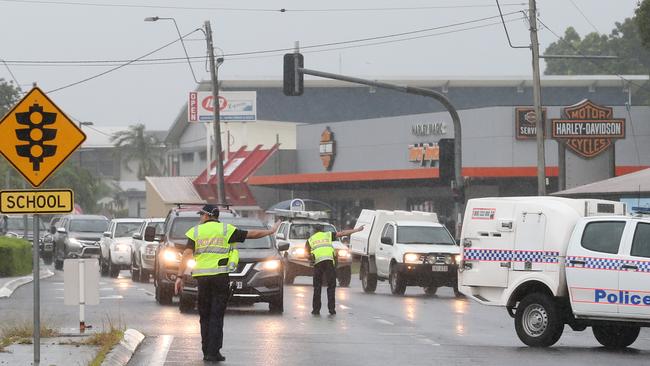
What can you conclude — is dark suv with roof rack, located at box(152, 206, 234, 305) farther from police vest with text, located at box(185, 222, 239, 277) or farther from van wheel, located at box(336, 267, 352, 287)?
van wheel, located at box(336, 267, 352, 287)

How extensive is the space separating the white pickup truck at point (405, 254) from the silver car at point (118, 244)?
24.1 feet

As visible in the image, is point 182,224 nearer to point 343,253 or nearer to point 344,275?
point 343,253

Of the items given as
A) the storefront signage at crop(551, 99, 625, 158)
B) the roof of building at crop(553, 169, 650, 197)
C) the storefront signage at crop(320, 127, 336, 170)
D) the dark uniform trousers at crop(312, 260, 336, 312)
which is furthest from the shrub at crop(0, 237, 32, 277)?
the storefront signage at crop(320, 127, 336, 170)

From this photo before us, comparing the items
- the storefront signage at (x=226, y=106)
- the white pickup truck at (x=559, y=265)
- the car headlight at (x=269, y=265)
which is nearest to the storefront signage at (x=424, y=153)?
the storefront signage at (x=226, y=106)

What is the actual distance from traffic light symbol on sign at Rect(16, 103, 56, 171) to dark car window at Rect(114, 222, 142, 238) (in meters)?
28.2

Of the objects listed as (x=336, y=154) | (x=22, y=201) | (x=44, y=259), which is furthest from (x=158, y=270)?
(x=336, y=154)

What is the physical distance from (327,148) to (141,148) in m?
60.9

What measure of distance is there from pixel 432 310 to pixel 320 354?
10626 mm

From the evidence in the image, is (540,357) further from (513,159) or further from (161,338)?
(513,159)

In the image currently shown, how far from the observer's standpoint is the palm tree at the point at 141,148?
422 ft

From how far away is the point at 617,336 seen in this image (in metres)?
19.5

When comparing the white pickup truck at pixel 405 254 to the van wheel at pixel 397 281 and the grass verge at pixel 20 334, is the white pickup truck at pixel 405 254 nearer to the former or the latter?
the van wheel at pixel 397 281

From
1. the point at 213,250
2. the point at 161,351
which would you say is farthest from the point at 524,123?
the point at 213,250

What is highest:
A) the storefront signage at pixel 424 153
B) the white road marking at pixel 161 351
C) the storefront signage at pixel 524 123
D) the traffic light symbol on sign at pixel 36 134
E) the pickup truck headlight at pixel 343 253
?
the storefront signage at pixel 524 123
